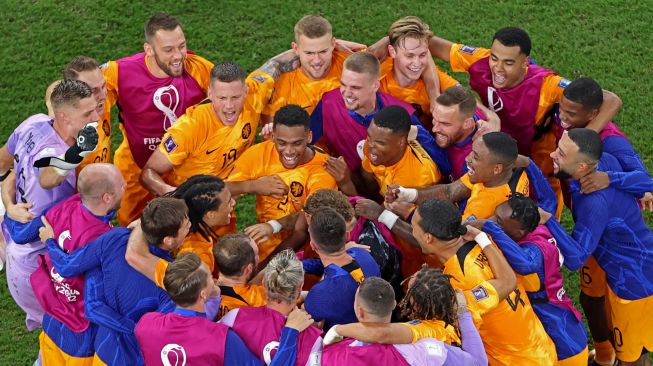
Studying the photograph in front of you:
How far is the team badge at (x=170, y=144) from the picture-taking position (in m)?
6.21

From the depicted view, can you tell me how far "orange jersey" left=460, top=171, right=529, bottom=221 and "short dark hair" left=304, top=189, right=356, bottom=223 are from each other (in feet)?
2.76

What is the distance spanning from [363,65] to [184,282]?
244 centimetres

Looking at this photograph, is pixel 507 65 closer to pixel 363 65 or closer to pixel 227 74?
pixel 363 65

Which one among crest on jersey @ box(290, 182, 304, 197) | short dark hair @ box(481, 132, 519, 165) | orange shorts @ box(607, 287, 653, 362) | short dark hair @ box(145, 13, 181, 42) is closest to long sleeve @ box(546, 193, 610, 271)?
short dark hair @ box(481, 132, 519, 165)

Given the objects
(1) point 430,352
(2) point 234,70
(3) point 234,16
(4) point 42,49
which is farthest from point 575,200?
(4) point 42,49

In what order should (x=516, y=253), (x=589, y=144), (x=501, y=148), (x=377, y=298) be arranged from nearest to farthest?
(x=377, y=298), (x=516, y=253), (x=501, y=148), (x=589, y=144)

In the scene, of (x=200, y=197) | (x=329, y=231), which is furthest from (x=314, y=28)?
(x=329, y=231)

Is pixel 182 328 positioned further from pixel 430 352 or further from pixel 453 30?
pixel 453 30

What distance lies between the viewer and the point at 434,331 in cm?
468

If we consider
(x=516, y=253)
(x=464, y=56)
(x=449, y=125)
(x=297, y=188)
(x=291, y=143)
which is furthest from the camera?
(x=464, y=56)

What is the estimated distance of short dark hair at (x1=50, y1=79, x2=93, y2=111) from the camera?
224 inches

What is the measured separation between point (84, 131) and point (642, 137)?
5839mm

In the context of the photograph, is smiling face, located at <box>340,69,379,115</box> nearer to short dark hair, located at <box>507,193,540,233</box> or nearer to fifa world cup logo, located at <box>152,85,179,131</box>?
fifa world cup logo, located at <box>152,85,179,131</box>

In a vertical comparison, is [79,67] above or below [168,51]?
above
